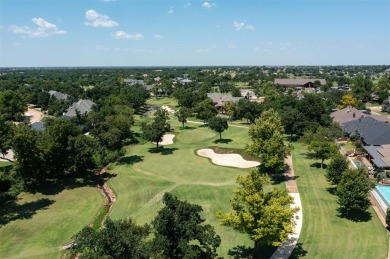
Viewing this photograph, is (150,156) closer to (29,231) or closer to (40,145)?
(40,145)

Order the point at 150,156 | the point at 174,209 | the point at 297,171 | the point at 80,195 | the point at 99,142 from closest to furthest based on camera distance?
the point at 174,209, the point at 80,195, the point at 297,171, the point at 99,142, the point at 150,156

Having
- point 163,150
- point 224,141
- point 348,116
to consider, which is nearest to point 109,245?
point 163,150

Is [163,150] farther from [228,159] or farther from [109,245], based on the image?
[109,245]

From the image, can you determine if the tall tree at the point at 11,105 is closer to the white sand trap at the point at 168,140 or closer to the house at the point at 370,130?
the white sand trap at the point at 168,140

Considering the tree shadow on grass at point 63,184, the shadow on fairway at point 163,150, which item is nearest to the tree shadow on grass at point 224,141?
the shadow on fairway at point 163,150

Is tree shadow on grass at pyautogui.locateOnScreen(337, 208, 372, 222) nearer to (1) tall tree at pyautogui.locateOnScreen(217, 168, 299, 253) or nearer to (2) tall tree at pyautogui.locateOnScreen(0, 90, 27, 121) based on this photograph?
(1) tall tree at pyautogui.locateOnScreen(217, 168, 299, 253)

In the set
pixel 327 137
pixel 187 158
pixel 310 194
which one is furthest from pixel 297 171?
pixel 187 158

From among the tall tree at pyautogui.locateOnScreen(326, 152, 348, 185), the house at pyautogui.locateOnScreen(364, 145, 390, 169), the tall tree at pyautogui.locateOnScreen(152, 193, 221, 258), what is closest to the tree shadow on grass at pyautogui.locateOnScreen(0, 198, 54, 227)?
the tall tree at pyautogui.locateOnScreen(152, 193, 221, 258)
